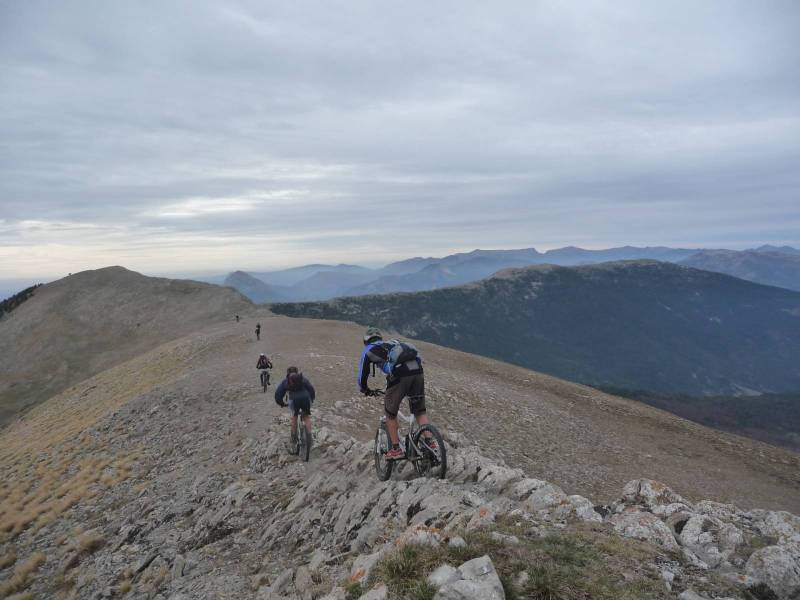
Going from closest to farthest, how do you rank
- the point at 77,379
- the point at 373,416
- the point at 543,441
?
the point at 373,416, the point at 543,441, the point at 77,379

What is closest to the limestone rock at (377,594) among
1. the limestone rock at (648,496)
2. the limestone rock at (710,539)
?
the limestone rock at (710,539)

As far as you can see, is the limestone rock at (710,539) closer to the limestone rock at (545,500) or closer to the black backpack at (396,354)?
the limestone rock at (545,500)

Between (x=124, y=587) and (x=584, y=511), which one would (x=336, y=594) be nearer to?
(x=584, y=511)

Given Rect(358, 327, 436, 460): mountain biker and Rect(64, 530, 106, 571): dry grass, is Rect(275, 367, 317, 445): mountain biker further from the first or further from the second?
Rect(64, 530, 106, 571): dry grass

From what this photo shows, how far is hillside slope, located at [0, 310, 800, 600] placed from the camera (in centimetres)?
780

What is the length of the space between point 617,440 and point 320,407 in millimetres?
19799

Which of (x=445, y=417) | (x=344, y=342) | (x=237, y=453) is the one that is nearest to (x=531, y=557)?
(x=237, y=453)

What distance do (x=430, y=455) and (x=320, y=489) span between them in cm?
370

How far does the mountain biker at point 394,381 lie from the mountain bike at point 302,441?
498 centimetres

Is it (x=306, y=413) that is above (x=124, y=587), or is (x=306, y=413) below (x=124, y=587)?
above

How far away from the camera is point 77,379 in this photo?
61156 mm

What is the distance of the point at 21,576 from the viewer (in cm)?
1229

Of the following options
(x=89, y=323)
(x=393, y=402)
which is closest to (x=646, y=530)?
(x=393, y=402)

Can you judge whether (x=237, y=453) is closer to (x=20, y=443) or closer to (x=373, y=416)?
(x=373, y=416)
